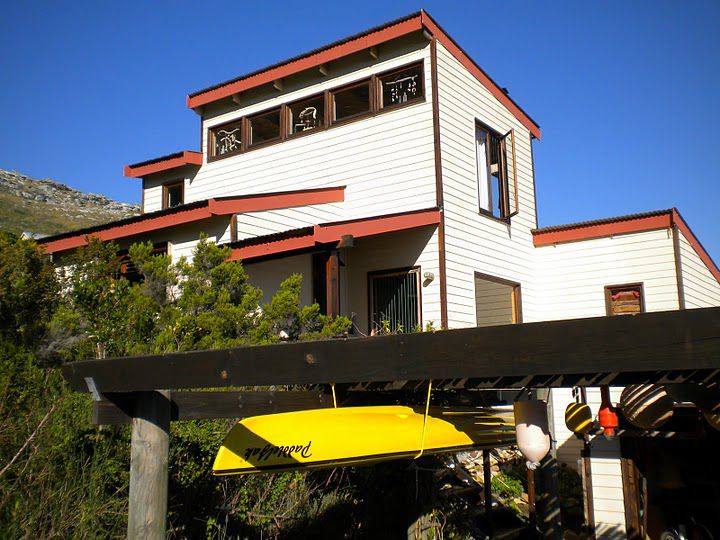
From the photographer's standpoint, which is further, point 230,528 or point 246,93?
point 246,93

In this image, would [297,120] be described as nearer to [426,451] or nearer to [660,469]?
[660,469]

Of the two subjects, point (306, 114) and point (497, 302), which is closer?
point (497, 302)

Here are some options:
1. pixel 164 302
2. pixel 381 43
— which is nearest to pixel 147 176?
pixel 381 43

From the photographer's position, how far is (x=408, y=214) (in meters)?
11.9

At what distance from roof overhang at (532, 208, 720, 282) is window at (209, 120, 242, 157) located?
716cm

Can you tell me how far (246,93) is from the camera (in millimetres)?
15898

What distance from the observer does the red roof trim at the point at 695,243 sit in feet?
45.5

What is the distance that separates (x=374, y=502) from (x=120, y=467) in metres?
3.33

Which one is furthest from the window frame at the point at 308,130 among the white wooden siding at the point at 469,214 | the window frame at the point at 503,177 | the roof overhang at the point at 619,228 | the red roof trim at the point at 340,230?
the roof overhang at the point at 619,228

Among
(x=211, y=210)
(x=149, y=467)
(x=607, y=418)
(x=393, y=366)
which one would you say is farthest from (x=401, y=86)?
(x=393, y=366)

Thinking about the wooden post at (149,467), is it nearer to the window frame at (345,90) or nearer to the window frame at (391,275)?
the window frame at (391,275)

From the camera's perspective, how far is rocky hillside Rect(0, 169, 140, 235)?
1992 inches

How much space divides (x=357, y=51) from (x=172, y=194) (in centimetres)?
639

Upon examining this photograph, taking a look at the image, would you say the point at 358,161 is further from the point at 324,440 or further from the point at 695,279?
the point at 324,440
